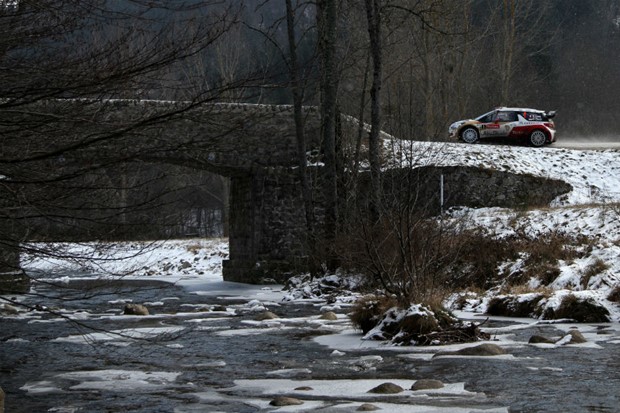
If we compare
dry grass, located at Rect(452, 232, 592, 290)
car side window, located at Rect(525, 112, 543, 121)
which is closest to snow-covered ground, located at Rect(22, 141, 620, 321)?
dry grass, located at Rect(452, 232, 592, 290)

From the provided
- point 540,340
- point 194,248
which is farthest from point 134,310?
point 194,248

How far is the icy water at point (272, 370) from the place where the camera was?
23.4ft

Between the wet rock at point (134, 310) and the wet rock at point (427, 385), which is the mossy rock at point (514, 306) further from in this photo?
the wet rock at point (427, 385)

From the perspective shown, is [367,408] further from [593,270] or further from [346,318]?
[593,270]

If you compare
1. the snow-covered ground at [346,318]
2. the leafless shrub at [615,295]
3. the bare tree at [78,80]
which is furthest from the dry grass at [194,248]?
the bare tree at [78,80]

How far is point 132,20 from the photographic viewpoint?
707 centimetres

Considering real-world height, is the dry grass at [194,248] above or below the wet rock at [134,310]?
above

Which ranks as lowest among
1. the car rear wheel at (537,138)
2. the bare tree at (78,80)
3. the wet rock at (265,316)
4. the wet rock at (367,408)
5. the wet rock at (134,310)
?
the wet rock at (265,316)

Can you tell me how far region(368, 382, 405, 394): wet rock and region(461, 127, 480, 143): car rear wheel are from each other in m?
21.4

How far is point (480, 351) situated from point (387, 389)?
2217 mm

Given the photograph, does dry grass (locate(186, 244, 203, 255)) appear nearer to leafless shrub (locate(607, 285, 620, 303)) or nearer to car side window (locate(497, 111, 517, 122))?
car side window (locate(497, 111, 517, 122))

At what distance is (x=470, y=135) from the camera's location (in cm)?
2830

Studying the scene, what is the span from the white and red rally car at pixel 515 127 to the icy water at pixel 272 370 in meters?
15.9

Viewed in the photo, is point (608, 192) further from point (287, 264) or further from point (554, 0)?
point (554, 0)
